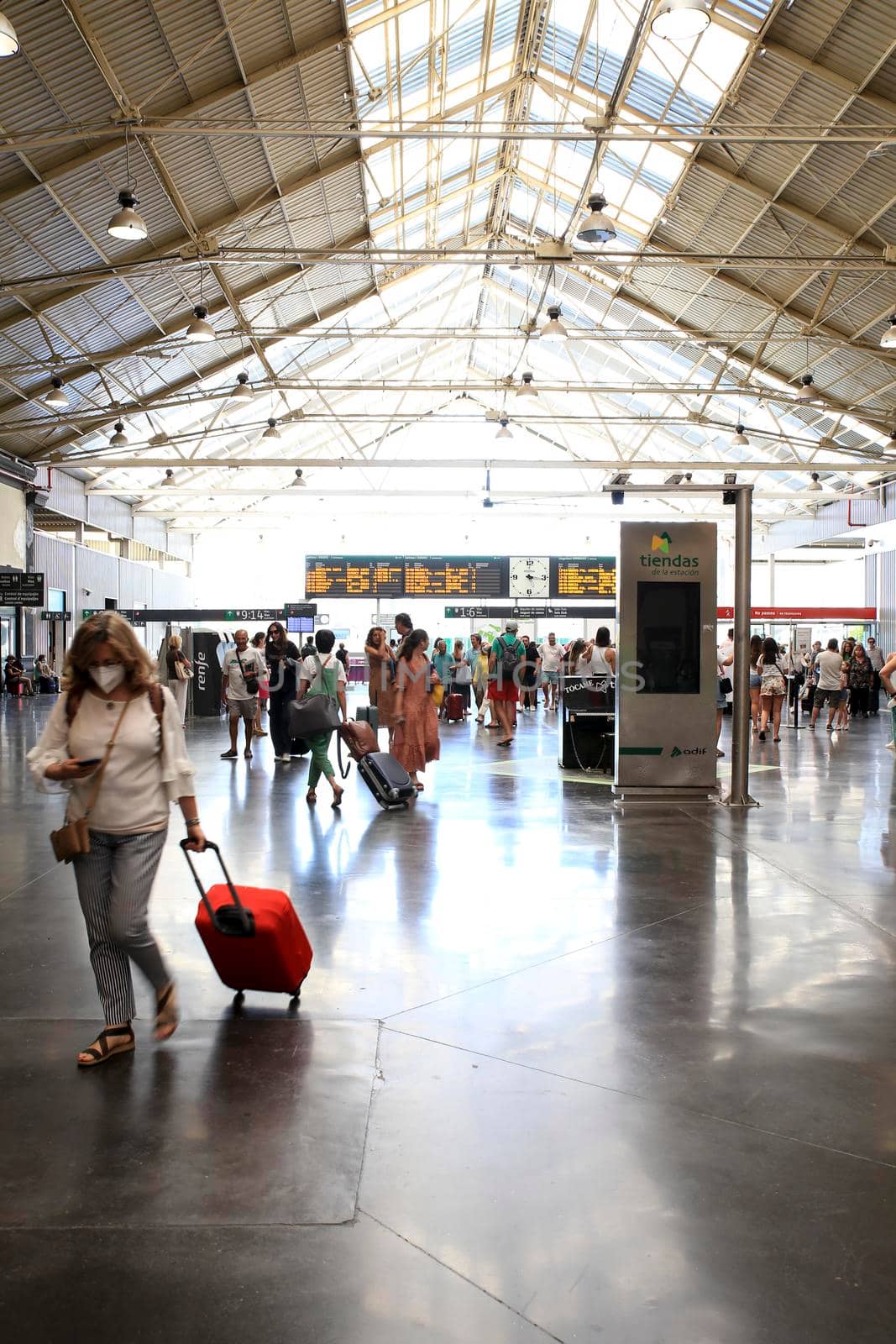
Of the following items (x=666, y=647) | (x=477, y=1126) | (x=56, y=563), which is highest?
(x=56, y=563)

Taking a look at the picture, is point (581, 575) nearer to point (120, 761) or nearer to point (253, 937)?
point (253, 937)

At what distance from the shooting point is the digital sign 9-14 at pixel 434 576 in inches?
1136

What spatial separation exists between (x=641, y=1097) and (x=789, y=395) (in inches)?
901

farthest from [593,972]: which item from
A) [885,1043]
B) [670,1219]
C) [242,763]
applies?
[242,763]

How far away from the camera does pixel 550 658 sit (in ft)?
89.9

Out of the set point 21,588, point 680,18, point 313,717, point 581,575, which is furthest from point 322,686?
point 581,575

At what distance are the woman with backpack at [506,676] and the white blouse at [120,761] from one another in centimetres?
1142

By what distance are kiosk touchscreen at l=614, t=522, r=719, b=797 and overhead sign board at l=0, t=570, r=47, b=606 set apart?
1956 centimetres

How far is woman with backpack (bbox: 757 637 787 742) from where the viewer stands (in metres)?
16.7

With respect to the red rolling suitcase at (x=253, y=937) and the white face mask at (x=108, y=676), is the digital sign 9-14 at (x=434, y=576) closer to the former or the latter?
the red rolling suitcase at (x=253, y=937)

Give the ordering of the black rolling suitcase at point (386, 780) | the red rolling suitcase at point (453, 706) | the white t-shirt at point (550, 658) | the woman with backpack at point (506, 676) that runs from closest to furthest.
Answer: the black rolling suitcase at point (386, 780), the woman with backpack at point (506, 676), the red rolling suitcase at point (453, 706), the white t-shirt at point (550, 658)

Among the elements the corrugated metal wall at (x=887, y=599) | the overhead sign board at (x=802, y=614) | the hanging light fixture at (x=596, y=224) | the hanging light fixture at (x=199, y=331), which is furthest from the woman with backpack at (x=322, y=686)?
the corrugated metal wall at (x=887, y=599)

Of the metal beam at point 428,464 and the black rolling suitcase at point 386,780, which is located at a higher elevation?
the metal beam at point 428,464

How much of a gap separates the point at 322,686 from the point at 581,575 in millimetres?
19862
